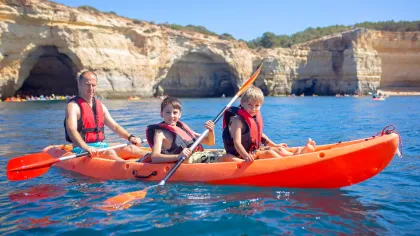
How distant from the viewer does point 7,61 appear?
74.4 ft

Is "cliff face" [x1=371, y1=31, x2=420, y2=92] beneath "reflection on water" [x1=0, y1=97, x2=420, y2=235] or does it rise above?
above

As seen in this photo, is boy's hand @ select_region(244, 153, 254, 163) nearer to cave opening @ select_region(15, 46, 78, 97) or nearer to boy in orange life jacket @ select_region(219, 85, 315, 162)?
boy in orange life jacket @ select_region(219, 85, 315, 162)

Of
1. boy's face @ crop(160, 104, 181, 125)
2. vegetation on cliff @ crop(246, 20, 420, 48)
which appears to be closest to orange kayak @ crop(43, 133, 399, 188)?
boy's face @ crop(160, 104, 181, 125)

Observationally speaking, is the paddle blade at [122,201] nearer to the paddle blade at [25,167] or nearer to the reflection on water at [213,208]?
the reflection on water at [213,208]

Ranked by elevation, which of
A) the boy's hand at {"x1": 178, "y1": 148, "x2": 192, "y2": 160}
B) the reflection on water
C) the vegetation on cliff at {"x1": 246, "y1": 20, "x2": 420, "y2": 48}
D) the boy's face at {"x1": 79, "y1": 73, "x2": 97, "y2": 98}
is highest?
the vegetation on cliff at {"x1": 246, "y1": 20, "x2": 420, "y2": 48}

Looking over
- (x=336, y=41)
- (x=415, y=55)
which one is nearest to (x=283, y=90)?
(x=336, y=41)

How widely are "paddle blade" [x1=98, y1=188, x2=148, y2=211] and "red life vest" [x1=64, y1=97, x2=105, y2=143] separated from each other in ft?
5.62

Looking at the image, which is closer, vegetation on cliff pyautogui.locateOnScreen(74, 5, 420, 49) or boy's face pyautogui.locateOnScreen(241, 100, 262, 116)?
boy's face pyautogui.locateOnScreen(241, 100, 262, 116)

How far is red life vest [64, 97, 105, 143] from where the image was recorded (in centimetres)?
515

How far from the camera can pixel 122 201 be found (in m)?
3.68

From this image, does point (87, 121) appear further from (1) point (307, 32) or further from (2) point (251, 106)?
(1) point (307, 32)

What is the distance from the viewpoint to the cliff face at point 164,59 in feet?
75.8

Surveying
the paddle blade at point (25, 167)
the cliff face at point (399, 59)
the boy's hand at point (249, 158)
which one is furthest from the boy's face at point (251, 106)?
the cliff face at point (399, 59)

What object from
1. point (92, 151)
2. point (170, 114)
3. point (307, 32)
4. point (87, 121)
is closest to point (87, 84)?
point (87, 121)
